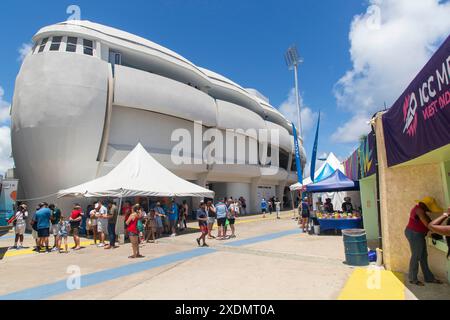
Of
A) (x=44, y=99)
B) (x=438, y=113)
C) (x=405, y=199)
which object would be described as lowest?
(x=405, y=199)

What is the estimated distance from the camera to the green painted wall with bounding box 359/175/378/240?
11.4 metres

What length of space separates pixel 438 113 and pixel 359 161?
21.8ft

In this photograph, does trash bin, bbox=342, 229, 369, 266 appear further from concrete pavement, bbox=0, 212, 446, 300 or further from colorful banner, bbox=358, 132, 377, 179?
colorful banner, bbox=358, 132, 377, 179

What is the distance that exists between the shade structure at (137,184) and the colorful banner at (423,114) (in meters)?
9.59

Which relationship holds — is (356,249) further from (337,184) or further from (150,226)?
(150,226)

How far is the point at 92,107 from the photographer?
1895 centimetres

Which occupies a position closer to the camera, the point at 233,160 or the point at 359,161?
the point at 359,161

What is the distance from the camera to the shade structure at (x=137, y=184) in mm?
12695

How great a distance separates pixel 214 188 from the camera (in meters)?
31.8

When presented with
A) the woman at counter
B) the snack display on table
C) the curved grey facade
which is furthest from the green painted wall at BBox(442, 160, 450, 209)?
the curved grey facade

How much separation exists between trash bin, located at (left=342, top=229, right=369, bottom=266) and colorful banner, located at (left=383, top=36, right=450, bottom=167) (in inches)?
77.5

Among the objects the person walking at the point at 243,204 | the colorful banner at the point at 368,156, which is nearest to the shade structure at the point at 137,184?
the colorful banner at the point at 368,156
